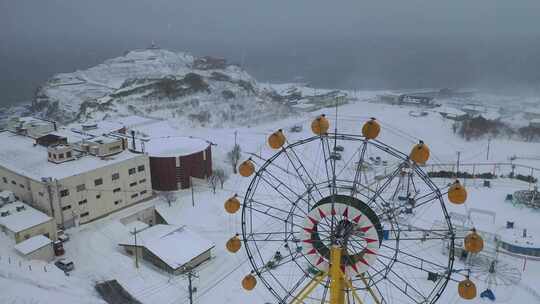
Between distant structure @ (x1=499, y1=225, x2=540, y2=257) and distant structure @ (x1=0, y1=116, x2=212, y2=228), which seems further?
distant structure @ (x1=0, y1=116, x2=212, y2=228)

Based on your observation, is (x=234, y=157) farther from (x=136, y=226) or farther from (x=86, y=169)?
(x=86, y=169)

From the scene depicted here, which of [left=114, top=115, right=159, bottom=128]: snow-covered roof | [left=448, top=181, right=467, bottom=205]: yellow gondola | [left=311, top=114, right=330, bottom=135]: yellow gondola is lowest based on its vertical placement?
[left=114, top=115, right=159, bottom=128]: snow-covered roof

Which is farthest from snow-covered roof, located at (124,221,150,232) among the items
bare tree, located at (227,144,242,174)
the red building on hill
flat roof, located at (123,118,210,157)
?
bare tree, located at (227,144,242,174)

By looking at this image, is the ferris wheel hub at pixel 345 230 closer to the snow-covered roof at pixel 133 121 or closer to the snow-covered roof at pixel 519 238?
the snow-covered roof at pixel 519 238

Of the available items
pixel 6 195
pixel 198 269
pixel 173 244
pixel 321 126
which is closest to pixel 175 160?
pixel 173 244

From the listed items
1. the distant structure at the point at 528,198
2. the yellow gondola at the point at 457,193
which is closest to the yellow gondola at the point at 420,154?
the yellow gondola at the point at 457,193

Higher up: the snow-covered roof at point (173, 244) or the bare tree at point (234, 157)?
the bare tree at point (234, 157)

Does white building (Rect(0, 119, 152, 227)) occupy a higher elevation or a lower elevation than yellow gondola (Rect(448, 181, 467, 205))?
lower

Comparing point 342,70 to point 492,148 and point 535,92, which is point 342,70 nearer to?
point 535,92

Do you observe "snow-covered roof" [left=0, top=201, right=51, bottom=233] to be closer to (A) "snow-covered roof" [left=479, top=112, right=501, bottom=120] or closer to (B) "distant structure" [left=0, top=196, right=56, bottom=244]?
(B) "distant structure" [left=0, top=196, right=56, bottom=244]
